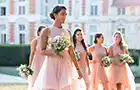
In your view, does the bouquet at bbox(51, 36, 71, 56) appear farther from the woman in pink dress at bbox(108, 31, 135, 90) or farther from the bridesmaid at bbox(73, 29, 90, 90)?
the woman in pink dress at bbox(108, 31, 135, 90)

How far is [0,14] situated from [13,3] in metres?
1.37

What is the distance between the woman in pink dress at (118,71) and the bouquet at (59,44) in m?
3.58

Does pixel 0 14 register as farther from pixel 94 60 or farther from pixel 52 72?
pixel 52 72

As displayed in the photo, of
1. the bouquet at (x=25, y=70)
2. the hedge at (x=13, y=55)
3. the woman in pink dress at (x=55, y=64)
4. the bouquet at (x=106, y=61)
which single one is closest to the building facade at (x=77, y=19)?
the hedge at (x=13, y=55)

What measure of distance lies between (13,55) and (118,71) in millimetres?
13956

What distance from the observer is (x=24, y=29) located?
34.4m

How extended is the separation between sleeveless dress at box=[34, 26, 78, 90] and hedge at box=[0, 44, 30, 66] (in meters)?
16.4

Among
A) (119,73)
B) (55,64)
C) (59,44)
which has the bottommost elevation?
(119,73)

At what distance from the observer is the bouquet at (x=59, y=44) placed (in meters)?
5.23

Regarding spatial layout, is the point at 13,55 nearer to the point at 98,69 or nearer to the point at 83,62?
the point at 98,69

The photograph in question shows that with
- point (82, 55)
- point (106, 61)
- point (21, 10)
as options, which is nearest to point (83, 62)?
point (82, 55)

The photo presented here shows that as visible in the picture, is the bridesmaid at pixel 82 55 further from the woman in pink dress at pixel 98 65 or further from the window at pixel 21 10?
the window at pixel 21 10

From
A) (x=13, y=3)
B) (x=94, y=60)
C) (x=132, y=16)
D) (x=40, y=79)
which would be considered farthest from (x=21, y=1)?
(x=40, y=79)

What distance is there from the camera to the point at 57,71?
17.9ft
